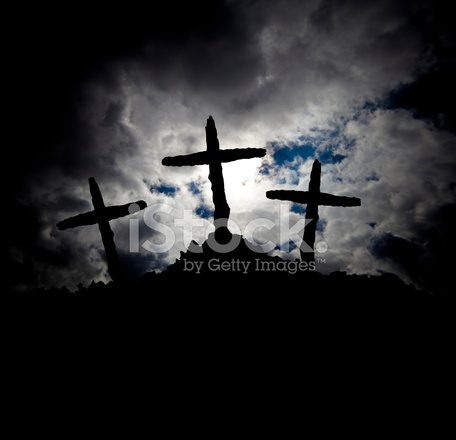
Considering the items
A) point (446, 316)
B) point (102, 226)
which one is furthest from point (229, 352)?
point (102, 226)

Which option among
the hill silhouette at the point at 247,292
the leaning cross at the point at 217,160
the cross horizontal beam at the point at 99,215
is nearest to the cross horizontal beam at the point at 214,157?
the leaning cross at the point at 217,160

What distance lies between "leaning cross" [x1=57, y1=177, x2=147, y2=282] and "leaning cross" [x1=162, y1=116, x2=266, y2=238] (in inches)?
111

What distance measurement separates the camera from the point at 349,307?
571 centimetres

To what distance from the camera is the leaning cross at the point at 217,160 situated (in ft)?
26.2

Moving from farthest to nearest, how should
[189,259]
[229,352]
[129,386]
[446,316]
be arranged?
1. [189,259]
2. [446,316]
3. [229,352]
4. [129,386]

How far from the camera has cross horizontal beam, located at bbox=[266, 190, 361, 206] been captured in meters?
8.27

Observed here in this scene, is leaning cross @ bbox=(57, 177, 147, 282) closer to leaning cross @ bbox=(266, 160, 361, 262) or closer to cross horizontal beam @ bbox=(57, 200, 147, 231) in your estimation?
cross horizontal beam @ bbox=(57, 200, 147, 231)

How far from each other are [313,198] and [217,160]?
4232mm

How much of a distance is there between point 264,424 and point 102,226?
330 inches

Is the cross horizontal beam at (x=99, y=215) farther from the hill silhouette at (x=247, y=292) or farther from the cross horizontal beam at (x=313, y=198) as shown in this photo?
the cross horizontal beam at (x=313, y=198)

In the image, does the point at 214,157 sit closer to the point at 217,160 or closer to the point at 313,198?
the point at 217,160

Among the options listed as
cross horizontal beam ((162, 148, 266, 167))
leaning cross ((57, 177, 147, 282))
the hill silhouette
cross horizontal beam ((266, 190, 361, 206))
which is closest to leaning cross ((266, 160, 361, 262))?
cross horizontal beam ((266, 190, 361, 206))

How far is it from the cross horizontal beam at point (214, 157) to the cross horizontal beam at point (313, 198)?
1.71m

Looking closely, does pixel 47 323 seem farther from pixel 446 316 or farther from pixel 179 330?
pixel 446 316
